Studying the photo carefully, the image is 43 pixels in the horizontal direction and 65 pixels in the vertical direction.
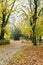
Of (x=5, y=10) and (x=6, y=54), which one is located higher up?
(x=5, y=10)

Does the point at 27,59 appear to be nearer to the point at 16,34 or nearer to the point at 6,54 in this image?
the point at 6,54

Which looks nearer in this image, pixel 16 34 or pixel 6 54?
pixel 6 54

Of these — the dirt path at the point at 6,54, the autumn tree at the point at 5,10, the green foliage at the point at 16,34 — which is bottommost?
the green foliage at the point at 16,34

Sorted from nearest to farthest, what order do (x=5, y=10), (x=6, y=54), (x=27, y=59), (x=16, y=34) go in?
(x=27, y=59) → (x=6, y=54) → (x=5, y=10) → (x=16, y=34)

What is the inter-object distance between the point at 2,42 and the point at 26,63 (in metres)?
20.3

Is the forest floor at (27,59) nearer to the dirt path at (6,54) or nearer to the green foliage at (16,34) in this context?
the dirt path at (6,54)

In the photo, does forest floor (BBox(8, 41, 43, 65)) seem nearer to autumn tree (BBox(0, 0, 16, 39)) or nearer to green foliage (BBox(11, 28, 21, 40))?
autumn tree (BBox(0, 0, 16, 39))

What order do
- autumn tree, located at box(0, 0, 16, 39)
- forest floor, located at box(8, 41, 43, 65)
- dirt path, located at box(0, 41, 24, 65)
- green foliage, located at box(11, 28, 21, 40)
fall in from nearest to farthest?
forest floor, located at box(8, 41, 43, 65), dirt path, located at box(0, 41, 24, 65), autumn tree, located at box(0, 0, 16, 39), green foliage, located at box(11, 28, 21, 40)

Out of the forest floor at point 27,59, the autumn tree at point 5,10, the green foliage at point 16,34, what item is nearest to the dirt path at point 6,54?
the forest floor at point 27,59

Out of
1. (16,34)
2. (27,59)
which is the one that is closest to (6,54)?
(27,59)

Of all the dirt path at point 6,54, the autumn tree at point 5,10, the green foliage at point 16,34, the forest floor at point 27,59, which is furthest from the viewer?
the green foliage at point 16,34

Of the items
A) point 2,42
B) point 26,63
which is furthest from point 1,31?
point 26,63

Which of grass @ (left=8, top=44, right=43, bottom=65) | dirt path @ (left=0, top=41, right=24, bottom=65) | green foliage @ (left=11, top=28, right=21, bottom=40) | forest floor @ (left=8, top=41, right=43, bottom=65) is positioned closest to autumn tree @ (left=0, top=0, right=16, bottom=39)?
dirt path @ (left=0, top=41, right=24, bottom=65)

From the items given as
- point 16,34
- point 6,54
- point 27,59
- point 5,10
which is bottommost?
point 16,34
